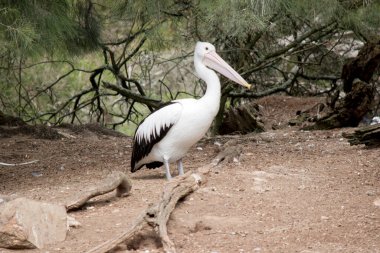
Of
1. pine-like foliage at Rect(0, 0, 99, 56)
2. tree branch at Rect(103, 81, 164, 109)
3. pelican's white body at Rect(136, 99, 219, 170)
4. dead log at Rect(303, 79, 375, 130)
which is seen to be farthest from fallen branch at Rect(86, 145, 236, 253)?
tree branch at Rect(103, 81, 164, 109)

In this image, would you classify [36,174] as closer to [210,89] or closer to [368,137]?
[210,89]

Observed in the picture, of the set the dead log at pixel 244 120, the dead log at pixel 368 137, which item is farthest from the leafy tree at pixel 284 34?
the dead log at pixel 368 137

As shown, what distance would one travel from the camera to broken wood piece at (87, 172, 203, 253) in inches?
143

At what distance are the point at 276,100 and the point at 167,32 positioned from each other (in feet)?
4.87

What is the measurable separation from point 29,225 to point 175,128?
193 cm

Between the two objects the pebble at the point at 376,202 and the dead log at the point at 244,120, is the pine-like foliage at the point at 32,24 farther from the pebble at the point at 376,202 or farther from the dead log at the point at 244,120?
the dead log at the point at 244,120

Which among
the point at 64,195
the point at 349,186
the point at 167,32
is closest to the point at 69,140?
the point at 167,32

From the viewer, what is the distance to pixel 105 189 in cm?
449

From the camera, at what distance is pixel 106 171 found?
19.7 feet

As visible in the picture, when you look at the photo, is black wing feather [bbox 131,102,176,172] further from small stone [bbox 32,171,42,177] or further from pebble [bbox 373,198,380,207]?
pebble [bbox 373,198,380,207]

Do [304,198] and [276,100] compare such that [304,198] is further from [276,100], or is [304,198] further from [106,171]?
[276,100]

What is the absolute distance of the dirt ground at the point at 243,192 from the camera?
3904 millimetres

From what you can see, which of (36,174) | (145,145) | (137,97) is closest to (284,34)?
(137,97)

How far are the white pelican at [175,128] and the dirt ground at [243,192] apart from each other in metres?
0.19
